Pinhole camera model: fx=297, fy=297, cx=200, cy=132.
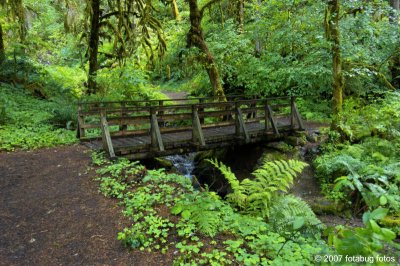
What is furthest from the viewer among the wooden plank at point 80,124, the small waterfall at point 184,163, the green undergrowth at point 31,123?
the small waterfall at point 184,163

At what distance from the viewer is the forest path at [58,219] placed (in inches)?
149

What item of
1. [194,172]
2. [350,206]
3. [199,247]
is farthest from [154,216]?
[194,172]

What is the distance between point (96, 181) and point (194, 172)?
217 inches

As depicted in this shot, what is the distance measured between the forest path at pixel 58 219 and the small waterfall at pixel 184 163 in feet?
14.8

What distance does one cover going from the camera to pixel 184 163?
12.1m

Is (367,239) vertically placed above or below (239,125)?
above

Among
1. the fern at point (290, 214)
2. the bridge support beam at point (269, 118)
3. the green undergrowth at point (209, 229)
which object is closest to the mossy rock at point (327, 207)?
the fern at point (290, 214)

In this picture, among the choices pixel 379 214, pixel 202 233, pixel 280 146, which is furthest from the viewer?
pixel 280 146

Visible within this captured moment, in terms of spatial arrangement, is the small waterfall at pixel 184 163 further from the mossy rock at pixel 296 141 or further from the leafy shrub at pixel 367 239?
the leafy shrub at pixel 367 239

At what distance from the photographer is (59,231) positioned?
4.42 meters

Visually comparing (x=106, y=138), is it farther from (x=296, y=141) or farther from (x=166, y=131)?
(x=296, y=141)

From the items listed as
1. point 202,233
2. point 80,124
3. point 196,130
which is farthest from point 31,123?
point 202,233

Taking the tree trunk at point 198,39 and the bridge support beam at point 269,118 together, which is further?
the tree trunk at point 198,39

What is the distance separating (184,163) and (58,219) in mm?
7519
